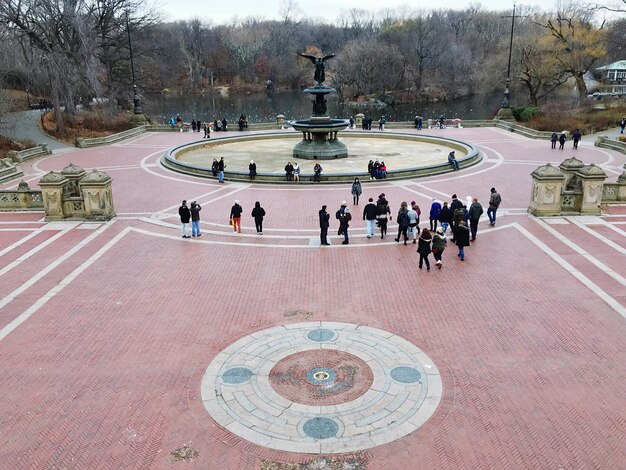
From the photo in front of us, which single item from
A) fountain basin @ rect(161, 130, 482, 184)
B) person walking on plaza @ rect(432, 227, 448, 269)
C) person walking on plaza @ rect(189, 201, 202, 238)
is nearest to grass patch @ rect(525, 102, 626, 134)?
fountain basin @ rect(161, 130, 482, 184)

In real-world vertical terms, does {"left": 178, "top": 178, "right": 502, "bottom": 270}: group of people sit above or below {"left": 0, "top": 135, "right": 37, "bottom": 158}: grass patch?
below

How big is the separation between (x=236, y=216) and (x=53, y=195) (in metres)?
6.95

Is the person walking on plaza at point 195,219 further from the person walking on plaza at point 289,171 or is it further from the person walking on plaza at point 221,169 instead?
the person walking on plaza at point 221,169

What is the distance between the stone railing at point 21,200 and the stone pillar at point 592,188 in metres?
20.2

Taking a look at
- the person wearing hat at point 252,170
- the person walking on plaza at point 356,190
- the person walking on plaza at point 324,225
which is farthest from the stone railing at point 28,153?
the person walking on plaza at point 324,225

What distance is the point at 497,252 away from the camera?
15789mm

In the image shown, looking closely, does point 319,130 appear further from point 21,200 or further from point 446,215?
point 21,200

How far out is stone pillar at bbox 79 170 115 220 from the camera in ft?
63.0

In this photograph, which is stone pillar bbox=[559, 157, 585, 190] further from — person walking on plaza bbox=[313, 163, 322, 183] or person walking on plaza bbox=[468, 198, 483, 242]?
person walking on plaza bbox=[313, 163, 322, 183]

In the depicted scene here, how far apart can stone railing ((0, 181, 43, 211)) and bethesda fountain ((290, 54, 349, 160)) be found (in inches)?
584

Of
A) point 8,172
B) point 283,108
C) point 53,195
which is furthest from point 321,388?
point 283,108

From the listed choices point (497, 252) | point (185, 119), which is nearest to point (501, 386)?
point (497, 252)

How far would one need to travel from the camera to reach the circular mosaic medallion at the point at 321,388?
26.5 ft

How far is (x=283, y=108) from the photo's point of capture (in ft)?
269
